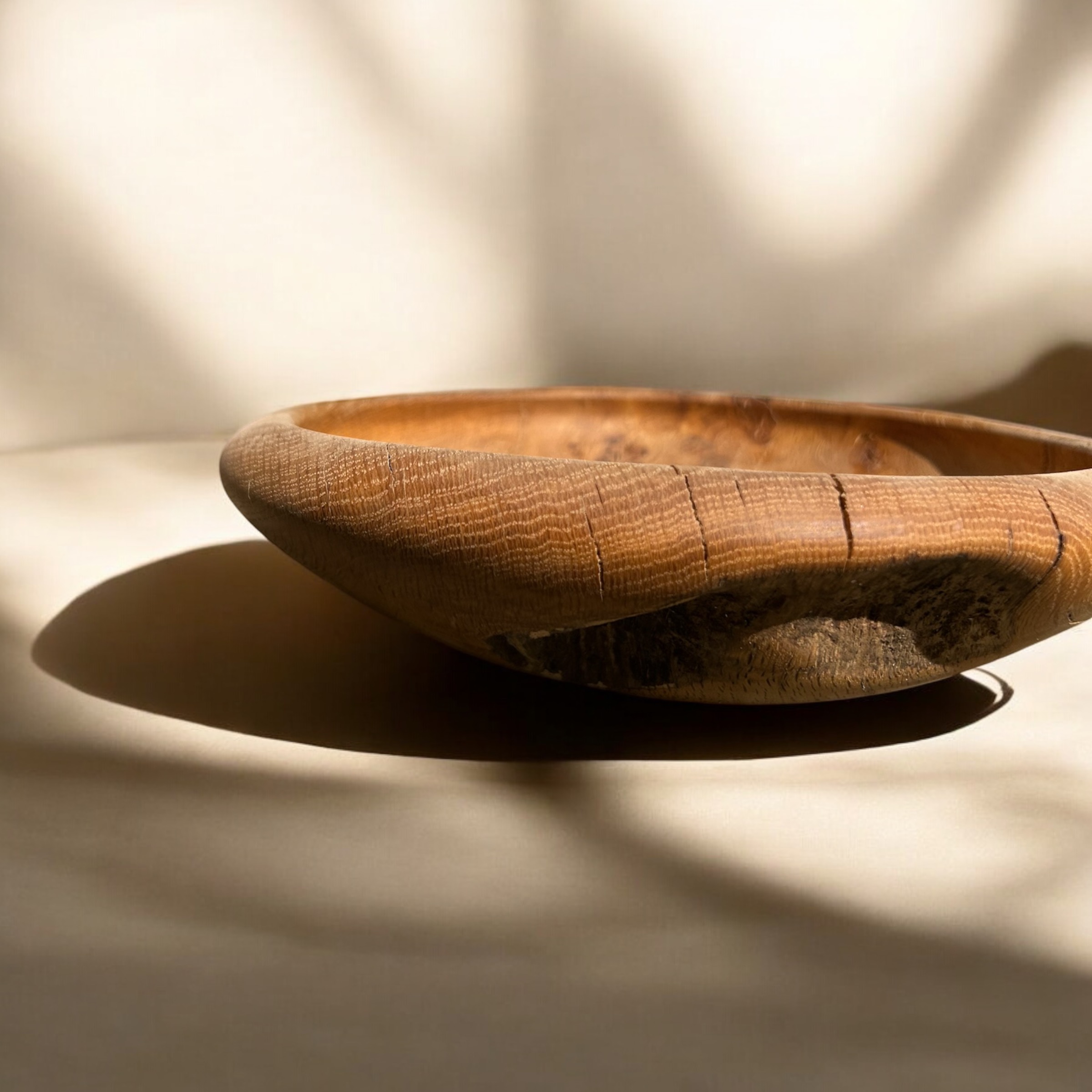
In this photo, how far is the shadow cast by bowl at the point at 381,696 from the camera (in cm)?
81

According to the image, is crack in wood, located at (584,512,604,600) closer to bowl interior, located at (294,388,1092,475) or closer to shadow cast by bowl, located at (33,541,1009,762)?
shadow cast by bowl, located at (33,541,1009,762)

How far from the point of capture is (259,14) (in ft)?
4.99

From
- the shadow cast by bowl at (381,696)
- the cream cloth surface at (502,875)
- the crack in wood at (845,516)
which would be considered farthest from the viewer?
the shadow cast by bowl at (381,696)

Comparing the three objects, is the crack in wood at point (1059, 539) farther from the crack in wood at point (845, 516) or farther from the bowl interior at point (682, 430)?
the bowl interior at point (682, 430)

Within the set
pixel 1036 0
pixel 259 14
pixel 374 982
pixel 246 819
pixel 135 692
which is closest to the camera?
pixel 374 982

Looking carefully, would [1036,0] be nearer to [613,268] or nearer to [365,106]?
[613,268]

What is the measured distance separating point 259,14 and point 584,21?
37 centimetres

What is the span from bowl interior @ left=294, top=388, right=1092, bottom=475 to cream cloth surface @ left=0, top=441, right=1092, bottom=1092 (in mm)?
207

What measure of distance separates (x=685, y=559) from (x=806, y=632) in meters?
0.09

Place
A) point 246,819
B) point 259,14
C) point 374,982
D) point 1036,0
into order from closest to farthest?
1. point 374,982
2. point 246,819
3. point 259,14
4. point 1036,0

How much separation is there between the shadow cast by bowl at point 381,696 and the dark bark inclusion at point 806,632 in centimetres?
9

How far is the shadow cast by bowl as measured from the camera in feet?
2.67

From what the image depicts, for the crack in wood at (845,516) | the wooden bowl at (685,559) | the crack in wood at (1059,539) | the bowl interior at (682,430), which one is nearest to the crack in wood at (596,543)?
the wooden bowl at (685,559)

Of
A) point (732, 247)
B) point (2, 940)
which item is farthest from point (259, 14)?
point (2, 940)
